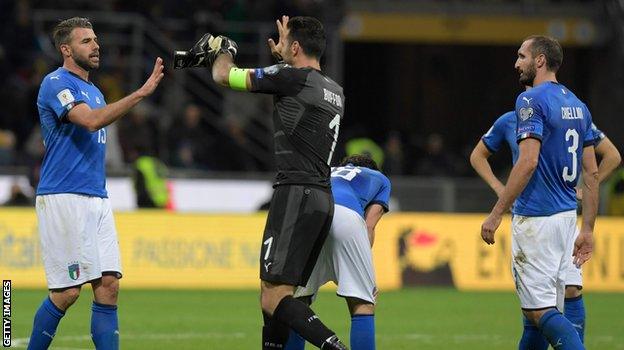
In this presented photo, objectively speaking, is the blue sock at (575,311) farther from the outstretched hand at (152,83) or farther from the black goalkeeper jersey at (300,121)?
the outstretched hand at (152,83)

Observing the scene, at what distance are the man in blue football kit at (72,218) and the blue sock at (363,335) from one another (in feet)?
5.12

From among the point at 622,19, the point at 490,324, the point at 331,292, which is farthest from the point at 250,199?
the point at 622,19

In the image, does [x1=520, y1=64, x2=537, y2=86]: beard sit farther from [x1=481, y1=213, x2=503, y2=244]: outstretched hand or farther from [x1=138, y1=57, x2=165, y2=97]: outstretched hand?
[x1=138, y1=57, x2=165, y2=97]: outstretched hand

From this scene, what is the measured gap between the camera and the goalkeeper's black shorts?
865 cm

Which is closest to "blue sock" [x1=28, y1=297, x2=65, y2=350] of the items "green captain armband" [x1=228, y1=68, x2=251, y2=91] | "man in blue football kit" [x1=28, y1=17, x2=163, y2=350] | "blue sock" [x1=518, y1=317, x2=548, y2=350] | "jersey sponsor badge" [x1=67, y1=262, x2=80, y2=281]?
"man in blue football kit" [x1=28, y1=17, x2=163, y2=350]

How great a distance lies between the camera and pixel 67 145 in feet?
30.4

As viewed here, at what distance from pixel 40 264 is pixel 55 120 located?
9.13 metres

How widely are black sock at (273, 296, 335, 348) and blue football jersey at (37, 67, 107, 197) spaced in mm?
1587

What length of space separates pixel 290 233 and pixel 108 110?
142cm

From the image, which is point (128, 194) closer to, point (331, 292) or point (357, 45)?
point (331, 292)

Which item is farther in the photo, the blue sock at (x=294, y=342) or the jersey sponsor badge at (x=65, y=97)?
the blue sock at (x=294, y=342)

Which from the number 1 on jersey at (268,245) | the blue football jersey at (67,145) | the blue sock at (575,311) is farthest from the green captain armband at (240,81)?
the blue sock at (575,311)

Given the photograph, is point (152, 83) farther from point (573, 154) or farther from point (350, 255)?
point (573, 154)

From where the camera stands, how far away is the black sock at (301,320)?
27.8 ft
